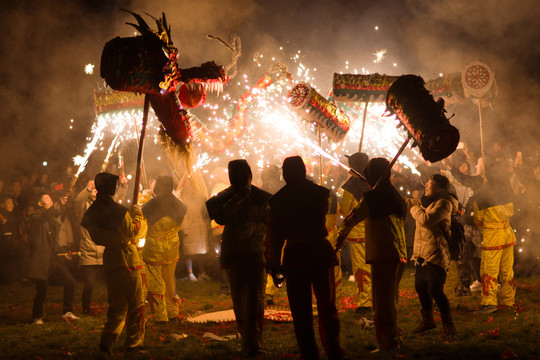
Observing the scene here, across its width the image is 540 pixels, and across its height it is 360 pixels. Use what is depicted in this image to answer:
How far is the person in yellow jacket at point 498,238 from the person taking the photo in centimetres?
673

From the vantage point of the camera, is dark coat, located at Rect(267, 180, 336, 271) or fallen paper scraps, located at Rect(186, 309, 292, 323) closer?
dark coat, located at Rect(267, 180, 336, 271)

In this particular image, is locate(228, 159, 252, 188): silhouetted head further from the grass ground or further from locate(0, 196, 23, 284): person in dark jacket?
locate(0, 196, 23, 284): person in dark jacket

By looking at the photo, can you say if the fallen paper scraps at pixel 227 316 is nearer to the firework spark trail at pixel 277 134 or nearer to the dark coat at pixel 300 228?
the dark coat at pixel 300 228

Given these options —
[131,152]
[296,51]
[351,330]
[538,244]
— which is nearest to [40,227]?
[351,330]

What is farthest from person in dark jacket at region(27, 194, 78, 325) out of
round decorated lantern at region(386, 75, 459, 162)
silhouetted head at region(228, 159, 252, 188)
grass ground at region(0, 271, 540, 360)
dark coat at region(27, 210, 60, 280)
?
round decorated lantern at region(386, 75, 459, 162)

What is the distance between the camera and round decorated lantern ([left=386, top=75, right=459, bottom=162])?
14.5 feet

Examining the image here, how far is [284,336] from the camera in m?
5.70

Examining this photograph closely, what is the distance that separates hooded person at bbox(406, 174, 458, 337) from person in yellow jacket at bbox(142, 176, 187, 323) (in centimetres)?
334

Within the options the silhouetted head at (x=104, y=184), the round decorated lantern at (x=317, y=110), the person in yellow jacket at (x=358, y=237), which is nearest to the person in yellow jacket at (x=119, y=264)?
the silhouetted head at (x=104, y=184)

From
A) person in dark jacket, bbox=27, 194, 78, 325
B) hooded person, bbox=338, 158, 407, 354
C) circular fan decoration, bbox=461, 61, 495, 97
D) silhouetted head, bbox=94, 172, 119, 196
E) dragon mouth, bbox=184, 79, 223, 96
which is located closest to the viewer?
hooded person, bbox=338, 158, 407, 354

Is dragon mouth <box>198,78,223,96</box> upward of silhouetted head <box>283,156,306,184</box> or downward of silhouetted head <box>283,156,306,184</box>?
upward

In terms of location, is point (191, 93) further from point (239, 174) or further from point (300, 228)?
point (300, 228)

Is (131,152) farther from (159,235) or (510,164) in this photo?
(510,164)

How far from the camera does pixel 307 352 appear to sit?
411cm
